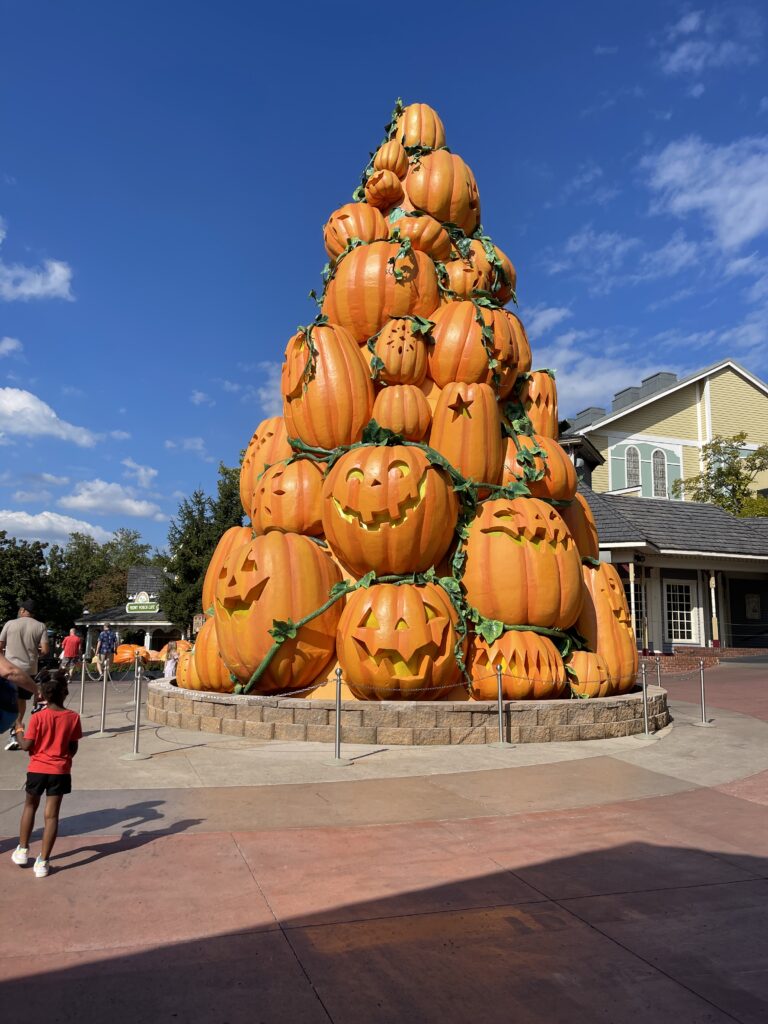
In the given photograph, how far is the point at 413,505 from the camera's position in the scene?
907 cm

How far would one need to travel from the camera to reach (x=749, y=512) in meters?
31.4

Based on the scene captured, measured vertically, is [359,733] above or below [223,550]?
below

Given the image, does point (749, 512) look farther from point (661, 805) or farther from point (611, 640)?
point (661, 805)

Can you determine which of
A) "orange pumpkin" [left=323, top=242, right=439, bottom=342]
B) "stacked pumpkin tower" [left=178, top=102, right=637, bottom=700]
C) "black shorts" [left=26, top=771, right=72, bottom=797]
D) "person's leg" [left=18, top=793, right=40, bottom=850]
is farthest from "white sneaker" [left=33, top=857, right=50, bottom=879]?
"orange pumpkin" [left=323, top=242, right=439, bottom=342]

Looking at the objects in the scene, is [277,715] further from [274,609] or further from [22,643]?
[22,643]

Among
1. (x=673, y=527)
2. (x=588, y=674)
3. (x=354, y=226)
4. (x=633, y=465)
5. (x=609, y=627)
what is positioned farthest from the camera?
(x=633, y=465)

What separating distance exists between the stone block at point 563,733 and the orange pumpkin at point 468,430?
3.44m

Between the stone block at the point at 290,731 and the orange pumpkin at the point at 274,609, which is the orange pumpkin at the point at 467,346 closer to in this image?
the orange pumpkin at the point at 274,609

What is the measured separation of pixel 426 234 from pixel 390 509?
5224mm

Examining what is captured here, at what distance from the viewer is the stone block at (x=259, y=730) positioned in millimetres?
8742

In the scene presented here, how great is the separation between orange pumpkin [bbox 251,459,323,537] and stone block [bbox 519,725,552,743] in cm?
389

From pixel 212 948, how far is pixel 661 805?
4.12m

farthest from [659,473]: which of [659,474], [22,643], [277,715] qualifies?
[22,643]

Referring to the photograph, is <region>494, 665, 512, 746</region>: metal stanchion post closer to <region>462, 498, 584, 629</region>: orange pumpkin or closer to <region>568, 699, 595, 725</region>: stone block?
<region>568, 699, 595, 725</region>: stone block
